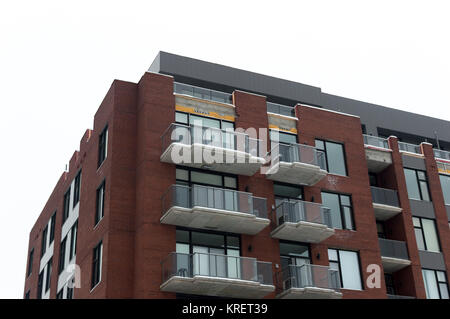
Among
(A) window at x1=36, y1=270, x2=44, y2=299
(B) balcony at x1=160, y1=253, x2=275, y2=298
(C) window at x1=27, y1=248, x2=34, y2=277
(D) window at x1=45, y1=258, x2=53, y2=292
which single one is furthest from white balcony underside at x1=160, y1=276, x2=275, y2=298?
(C) window at x1=27, y1=248, x2=34, y2=277

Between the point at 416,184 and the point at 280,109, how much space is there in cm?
944

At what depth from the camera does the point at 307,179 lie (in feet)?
119

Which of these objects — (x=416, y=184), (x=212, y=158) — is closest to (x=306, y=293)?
(x=212, y=158)

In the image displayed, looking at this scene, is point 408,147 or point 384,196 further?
point 408,147

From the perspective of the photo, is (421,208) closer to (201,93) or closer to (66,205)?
(201,93)

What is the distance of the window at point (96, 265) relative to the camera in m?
33.3

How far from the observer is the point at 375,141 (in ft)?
139

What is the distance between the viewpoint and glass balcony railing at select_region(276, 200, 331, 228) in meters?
34.2

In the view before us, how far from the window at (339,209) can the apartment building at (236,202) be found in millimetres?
74

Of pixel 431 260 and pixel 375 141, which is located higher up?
pixel 375 141

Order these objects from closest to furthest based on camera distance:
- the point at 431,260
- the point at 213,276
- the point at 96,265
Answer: the point at 213,276
the point at 96,265
the point at 431,260

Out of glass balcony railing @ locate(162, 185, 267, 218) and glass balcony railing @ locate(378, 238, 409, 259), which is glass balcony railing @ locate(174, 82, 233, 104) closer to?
glass balcony railing @ locate(162, 185, 267, 218)

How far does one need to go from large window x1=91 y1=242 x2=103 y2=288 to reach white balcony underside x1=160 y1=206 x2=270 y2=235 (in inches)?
145

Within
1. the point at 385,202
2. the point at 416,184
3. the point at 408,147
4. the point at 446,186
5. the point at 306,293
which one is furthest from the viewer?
the point at 408,147
